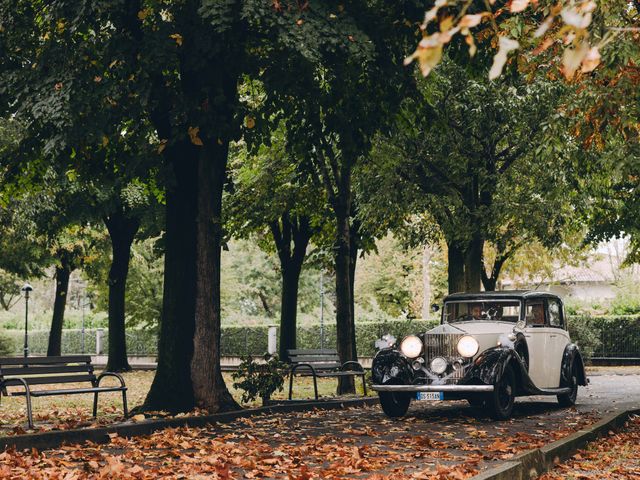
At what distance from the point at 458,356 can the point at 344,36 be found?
15.9 ft

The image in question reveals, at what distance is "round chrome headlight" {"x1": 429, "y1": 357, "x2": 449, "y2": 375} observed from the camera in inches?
539

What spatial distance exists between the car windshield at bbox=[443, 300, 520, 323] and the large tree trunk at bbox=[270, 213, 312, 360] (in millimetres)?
13896

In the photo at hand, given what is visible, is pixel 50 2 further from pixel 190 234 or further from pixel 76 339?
pixel 76 339

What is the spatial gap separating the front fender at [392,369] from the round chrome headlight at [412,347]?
0.09 m

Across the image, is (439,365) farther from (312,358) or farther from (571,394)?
(571,394)

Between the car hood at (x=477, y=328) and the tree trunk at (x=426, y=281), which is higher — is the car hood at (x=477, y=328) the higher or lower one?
the lower one

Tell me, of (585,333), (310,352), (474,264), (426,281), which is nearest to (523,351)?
(310,352)

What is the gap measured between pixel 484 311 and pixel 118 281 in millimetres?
17404

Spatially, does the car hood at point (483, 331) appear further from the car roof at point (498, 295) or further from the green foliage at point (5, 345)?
the green foliage at point (5, 345)

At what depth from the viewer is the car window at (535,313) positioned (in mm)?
15211

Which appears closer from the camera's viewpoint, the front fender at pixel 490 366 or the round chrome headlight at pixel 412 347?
the front fender at pixel 490 366

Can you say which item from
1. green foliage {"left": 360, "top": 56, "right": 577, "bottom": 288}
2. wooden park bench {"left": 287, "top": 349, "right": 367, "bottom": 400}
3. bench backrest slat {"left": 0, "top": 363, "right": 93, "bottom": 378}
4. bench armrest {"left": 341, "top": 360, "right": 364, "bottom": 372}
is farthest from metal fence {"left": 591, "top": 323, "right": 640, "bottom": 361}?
bench backrest slat {"left": 0, "top": 363, "right": 93, "bottom": 378}

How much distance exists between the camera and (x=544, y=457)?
29.5 ft

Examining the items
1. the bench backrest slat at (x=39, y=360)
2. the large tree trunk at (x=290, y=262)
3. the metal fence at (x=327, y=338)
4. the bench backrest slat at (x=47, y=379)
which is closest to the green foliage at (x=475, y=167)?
the large tree trunk at (x=290, y=262)
